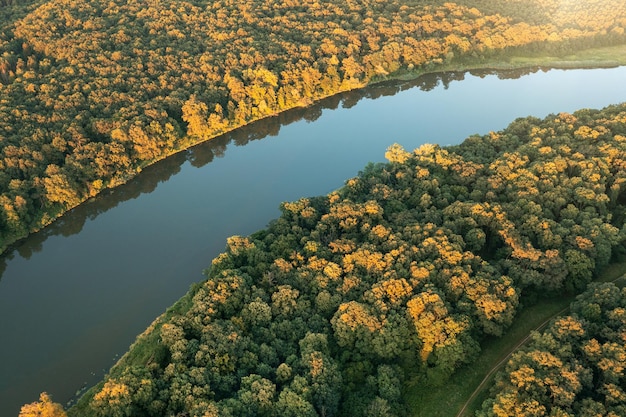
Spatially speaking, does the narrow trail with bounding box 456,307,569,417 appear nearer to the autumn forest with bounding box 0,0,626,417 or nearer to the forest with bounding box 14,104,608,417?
the autumn forest with bounding box 0,0,626,417

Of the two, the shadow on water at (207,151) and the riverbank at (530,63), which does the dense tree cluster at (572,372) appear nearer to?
the shadow on water at (207,151)

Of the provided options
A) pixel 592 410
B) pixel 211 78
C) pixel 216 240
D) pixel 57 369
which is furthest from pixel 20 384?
pixel 211 78

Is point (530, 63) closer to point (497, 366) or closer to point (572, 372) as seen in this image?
point (497, 366)

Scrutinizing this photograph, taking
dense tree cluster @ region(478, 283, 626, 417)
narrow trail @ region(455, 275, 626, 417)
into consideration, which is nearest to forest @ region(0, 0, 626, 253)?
narrow trail @ region(455, 275, 626, 417)

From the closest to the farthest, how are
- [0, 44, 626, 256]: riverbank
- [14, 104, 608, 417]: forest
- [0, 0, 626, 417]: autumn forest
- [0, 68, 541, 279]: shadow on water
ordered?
1. [14, 104, 608, 417]: forest
2. [0, 0, 626, 417]: autumn forest
3. [0, 68, 541, 279]: shadow on water
4. [0, 44, 626, 256]: riverbank

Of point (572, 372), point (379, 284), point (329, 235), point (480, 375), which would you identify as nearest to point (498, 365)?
point (480, 375)

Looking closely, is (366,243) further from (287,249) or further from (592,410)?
(592,410)
